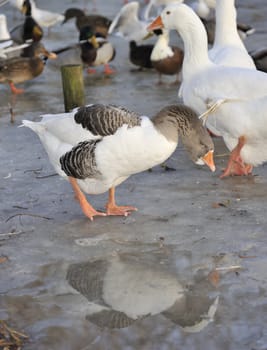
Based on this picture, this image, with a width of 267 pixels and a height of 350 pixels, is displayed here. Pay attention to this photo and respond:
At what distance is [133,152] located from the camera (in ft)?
17.2

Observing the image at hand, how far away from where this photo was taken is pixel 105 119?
17.7 feet

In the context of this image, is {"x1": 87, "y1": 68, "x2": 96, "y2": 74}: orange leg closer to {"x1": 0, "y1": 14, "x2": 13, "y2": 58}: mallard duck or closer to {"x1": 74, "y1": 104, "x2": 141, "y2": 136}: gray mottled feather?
{"x1": 0, "y1": 14, "x2": 13, "y2": 58}: mallard duck

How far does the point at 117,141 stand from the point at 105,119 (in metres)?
0.22

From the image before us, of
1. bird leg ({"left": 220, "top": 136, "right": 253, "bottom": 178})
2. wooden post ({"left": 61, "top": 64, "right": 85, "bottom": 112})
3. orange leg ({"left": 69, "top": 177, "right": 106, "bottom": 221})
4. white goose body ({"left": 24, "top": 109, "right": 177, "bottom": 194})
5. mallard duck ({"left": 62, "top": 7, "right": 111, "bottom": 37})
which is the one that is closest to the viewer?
white goose body ({"left": 24, "top": 109, "right": 177, "bottom": 194})

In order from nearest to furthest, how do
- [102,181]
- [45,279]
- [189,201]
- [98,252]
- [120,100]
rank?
1. [45,279]
2. [98,252]
3. [102,181]
4. [189,201]
5. [120,100]

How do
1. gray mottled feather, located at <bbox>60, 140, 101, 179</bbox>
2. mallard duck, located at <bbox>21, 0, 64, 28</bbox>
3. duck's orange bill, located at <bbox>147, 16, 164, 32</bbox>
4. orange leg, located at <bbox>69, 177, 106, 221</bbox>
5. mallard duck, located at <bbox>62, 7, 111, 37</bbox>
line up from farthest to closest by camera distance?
mallard duck, located at <bbox>21, 0, 64, 28</bbox>, mallard duck, located at <bbox>62, 7, 111, 37</bbox>, duck's orange bill, located at <bbox>147, 16, 164, 32</bbox>, orange leg, located at <bbox>69, 177, 106, 221</bbox>, gray mottled feather, located at <bbox>60, 140, 101, 179</bbox>

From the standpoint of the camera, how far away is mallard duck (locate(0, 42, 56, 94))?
10547mm

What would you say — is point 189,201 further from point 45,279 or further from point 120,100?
point 120,100

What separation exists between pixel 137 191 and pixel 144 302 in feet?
6.95

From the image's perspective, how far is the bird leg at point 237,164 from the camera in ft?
22.1

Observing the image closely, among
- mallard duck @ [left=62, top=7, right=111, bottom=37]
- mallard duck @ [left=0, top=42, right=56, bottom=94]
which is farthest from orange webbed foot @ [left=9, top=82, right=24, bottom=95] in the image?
mallard duck @ [left=62, top=7, right=111, bottom=37]

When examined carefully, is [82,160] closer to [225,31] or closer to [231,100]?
[231,100]

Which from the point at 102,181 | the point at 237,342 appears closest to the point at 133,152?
the point at 102,181

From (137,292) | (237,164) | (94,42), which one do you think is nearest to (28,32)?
(94,42)
